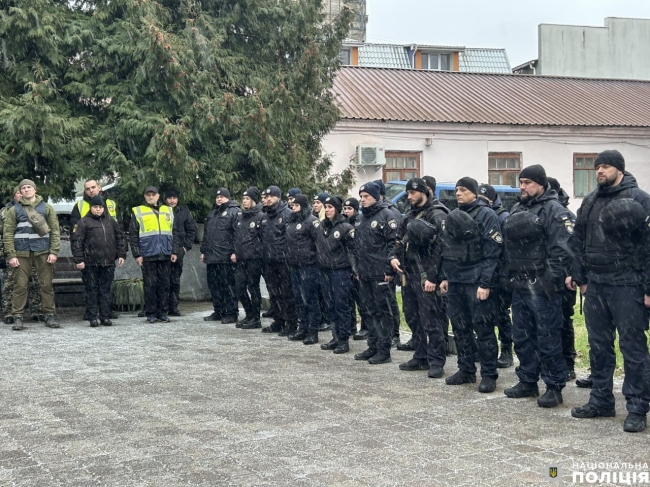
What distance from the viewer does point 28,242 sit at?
→ 13.2 m

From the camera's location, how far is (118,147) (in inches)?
593

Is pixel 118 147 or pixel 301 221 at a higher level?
pixel 118 147

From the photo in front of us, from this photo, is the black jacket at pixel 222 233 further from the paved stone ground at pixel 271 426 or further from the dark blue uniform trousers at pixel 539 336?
the dark blue uniform trousers at pixel 539 336

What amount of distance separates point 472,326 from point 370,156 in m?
20.9

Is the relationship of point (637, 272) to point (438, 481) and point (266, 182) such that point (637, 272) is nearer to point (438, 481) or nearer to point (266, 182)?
point (438, 481)

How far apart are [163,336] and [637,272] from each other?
23.4 feet

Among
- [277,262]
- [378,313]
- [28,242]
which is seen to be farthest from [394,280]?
[28,242]

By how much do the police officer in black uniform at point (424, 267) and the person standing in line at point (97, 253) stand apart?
5466mm

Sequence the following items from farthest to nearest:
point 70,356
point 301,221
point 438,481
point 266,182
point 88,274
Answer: point 266,182
point 88,274
point 301,221
point 70,356
point 438,481

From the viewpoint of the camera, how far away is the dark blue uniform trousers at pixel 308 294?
11.6m

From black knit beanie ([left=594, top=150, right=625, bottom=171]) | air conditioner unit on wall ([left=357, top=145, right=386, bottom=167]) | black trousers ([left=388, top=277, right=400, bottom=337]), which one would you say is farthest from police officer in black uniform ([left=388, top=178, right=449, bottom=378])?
air conditioner unit on wall ([left=357, top=145, right=386, bottom=167])

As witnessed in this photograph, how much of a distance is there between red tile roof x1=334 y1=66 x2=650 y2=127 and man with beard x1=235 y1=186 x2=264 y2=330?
1604cm

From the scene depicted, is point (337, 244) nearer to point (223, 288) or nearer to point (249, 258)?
point (249, 258)

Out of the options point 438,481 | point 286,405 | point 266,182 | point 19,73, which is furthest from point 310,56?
point 438,481
